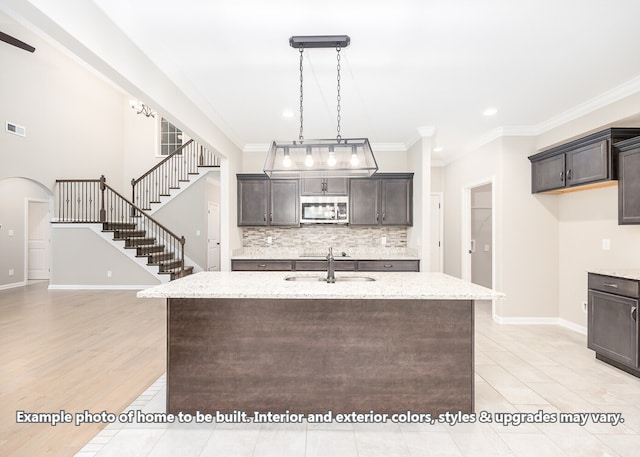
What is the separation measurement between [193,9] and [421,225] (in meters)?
4.01

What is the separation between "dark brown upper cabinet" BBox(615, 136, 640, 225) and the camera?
3.35 m

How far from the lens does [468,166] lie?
6094 mm

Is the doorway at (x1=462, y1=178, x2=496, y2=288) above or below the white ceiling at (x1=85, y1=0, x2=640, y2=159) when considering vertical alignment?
below

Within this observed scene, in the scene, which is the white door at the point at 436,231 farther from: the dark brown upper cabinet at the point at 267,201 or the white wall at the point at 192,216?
the white wall at the point at 192,216

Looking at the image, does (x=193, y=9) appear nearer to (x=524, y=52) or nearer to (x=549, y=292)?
(x=524, y=52)

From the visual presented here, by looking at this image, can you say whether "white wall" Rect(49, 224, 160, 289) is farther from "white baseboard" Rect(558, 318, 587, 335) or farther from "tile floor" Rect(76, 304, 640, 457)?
"white baseboard" Rect(558, 318, 587, 335)

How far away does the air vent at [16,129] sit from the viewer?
267 inches

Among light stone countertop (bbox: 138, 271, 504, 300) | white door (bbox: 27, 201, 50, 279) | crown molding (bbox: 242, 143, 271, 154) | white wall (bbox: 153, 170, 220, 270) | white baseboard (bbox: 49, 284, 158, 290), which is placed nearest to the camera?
light stone countertop (bbox: 138, 271, 504, 300)

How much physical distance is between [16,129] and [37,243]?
3.65 metres

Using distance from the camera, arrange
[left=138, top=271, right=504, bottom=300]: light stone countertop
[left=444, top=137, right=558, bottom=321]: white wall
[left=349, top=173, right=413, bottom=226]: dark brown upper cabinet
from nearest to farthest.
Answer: [left=138, top=271, right=504, bottom=300]: light stone countertop, [left=444, top=137, right=558, bottom=321]: white wall, [left=349, top=173, right=413, bottom=226]: dark brown upper cabinet

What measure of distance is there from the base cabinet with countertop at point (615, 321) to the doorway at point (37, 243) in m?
11.6

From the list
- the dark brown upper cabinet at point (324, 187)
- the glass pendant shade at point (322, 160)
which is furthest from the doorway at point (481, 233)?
the glass pendant shade at point (322, 160)

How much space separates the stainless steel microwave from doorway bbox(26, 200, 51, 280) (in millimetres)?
7901

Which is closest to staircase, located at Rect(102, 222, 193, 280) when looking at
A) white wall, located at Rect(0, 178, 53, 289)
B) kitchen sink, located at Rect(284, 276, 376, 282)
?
white wall, located at Rect(0, 178, 53, 289)
